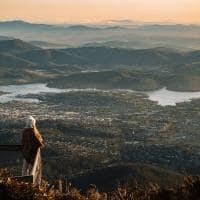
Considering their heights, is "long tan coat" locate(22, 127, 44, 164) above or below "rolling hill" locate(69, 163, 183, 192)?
above

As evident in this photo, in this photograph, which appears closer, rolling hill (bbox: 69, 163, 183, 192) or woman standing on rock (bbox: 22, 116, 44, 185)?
woman standing on rock (bbox: 22, 116, 44, 185)

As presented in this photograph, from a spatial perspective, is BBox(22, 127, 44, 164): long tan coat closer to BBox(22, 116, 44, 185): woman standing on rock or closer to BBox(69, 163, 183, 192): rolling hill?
BBox(22, 116, 44, 185): woman standing on rock

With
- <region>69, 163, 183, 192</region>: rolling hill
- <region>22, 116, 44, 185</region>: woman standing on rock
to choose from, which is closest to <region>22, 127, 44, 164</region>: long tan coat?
<region>22, 116, 44, 185</region>: woman standing on rock

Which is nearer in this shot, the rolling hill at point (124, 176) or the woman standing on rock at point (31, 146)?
the woman standing on rock at point (31, 146)

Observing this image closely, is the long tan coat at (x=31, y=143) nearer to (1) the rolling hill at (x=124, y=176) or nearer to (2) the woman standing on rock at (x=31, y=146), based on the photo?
(2) the woman standing on rock at (x=31, y=146)

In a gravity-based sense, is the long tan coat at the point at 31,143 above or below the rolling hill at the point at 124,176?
above

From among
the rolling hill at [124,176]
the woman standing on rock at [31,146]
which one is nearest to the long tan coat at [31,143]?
the woman standing on rock at [31,146]

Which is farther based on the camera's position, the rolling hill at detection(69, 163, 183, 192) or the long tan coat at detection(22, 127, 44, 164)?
the rolling hill at detection(69, 163, 183, 192)

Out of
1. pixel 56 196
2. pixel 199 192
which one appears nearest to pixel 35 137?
pixel 56 196
